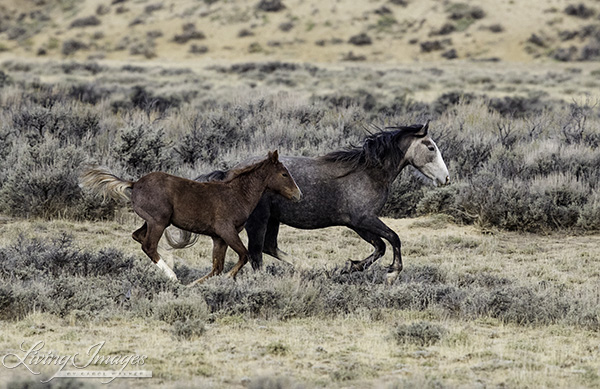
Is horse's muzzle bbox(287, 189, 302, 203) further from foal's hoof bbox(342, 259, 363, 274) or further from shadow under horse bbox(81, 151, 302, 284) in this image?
foal's hoof bbox(342, 259, 363, 274)

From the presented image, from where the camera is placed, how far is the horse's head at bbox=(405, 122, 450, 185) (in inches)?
357

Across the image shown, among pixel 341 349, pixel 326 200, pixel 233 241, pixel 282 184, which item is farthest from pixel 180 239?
pixel 341 349

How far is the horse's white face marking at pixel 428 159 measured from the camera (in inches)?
357

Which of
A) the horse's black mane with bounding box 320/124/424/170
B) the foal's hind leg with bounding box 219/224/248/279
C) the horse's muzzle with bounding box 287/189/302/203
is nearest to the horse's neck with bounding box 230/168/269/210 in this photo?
the horse's muzzle with bounding box 287/189/302/203

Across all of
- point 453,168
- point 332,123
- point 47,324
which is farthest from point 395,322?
point 332,123

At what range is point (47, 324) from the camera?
7.14 meters

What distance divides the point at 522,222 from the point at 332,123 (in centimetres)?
726

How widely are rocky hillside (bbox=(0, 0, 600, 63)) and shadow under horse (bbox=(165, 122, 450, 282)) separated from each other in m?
45.9

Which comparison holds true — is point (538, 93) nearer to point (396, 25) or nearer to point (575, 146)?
point (575, 146)

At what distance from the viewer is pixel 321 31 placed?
60906 mm

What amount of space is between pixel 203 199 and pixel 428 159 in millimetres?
2626

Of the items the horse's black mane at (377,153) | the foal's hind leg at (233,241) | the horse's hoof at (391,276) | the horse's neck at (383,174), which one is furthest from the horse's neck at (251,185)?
the horse's hoof at (391,276)

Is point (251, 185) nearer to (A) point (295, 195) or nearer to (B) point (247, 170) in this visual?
(B) point (247, 170)

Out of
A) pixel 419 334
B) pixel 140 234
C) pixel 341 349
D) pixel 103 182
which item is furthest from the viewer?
pixel 140 234
